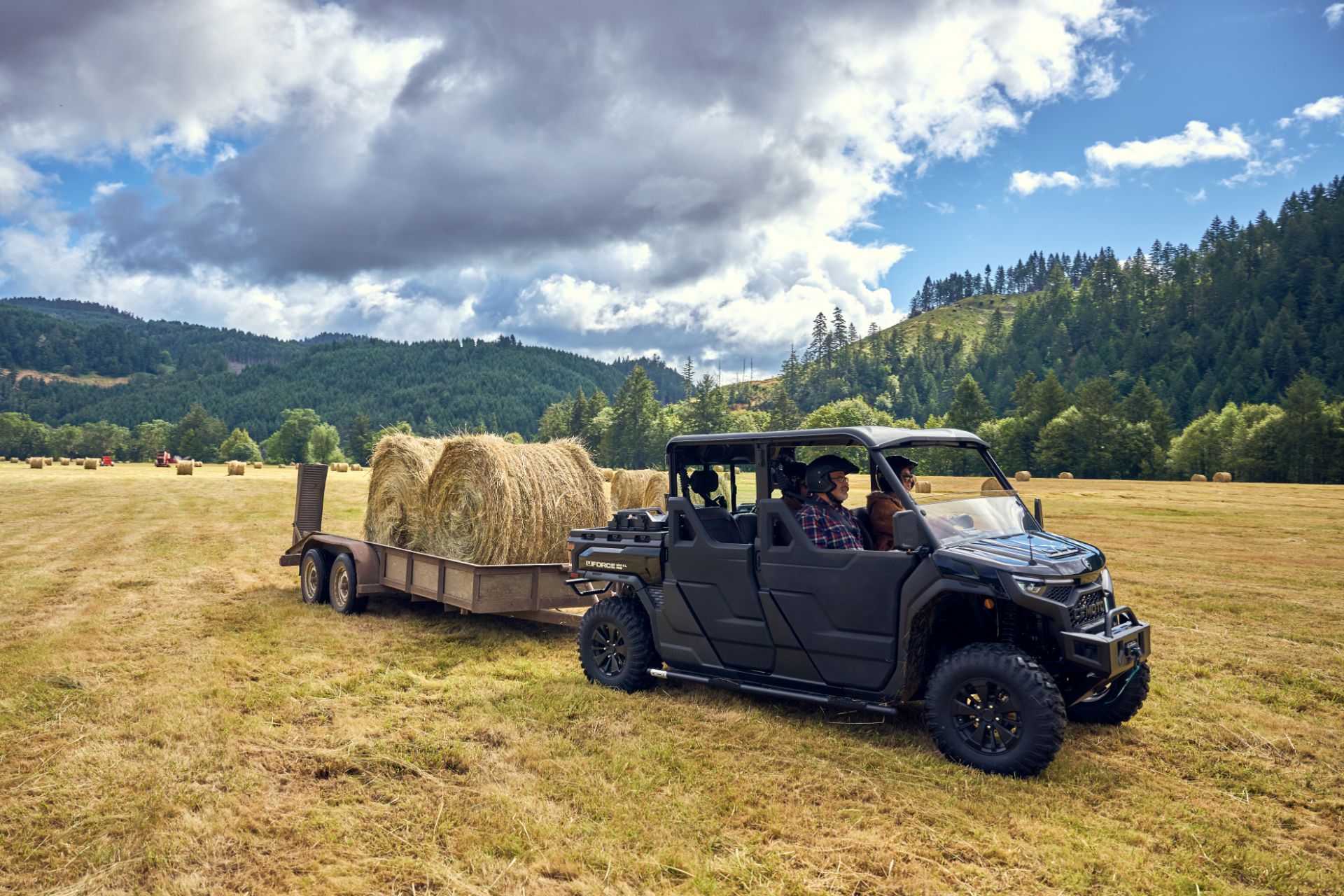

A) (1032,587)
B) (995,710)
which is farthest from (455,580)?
(1032,587)

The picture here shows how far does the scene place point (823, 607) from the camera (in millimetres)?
5465

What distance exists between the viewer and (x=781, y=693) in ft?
18.7

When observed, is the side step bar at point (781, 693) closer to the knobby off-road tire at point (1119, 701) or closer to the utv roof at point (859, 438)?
the knobby off-road tire at point (1119, 701)

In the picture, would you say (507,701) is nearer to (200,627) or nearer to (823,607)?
(823,607)

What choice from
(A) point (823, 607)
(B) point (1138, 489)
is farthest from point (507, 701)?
(B) point (1138, 489)

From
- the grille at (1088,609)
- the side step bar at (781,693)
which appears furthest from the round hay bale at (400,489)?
the grille at (1088,609)

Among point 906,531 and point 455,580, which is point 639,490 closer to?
point 455,580

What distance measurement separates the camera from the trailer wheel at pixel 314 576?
1014cm

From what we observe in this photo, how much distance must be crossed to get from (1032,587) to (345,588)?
788 centimetres

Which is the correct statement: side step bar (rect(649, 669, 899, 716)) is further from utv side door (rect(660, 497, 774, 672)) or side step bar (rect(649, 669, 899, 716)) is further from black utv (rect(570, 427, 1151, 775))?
utv side door (rect(660, 497, 774, 672))

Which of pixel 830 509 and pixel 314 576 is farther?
pixel 314 576

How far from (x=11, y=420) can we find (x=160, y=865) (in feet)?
531

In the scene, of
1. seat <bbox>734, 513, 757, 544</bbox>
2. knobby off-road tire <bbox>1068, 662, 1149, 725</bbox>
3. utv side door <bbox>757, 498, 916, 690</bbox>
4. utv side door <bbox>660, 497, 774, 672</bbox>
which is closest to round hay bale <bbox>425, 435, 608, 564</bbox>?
utv side door <bbox>660, 497, 774, 672</bbox>

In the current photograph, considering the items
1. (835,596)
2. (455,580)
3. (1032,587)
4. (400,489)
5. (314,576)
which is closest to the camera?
(1032,587)
